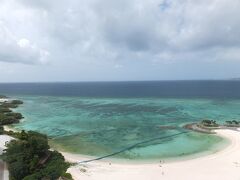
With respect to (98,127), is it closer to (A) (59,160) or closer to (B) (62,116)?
(B) (62,116)

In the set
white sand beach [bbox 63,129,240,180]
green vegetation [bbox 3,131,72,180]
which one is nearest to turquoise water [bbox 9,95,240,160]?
white sand beach [bbox 63,129,240,180]

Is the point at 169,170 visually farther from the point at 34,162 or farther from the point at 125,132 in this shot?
the point at 125,132

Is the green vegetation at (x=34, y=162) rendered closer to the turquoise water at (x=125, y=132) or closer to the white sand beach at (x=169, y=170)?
the white sand beach at (x=169, y=170)

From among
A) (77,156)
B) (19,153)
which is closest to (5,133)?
(77,156)

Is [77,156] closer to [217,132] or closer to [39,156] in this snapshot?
[39,156]

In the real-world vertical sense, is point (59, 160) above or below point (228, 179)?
above

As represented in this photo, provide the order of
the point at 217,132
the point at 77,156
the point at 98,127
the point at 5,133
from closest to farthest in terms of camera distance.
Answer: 1. the point at 77,156
2. the point at 5,133
3. the point at 217,132
4. the point at 98,127

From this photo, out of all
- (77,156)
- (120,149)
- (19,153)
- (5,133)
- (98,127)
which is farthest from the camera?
(98,127)

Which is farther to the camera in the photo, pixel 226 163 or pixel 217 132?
pixel 217 132
